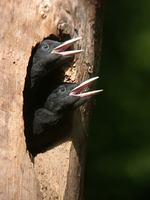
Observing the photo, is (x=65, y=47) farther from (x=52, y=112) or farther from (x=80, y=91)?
(x=52, y=112)

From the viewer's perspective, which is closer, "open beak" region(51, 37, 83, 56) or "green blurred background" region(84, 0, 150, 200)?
"open beak" region(51, 37, 83, 56)

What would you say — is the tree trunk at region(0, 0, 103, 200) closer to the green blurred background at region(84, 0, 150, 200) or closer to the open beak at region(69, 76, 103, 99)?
the open beak at region(69, 76, 103, 99)

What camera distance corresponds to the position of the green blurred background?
2.24 metres

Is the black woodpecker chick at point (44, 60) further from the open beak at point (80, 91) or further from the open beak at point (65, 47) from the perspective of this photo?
the open beak at point (80, 91)

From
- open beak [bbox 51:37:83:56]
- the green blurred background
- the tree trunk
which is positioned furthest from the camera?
the green blurred background

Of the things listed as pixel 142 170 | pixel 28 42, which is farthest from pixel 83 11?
pixel 142 170

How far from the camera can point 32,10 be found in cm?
113

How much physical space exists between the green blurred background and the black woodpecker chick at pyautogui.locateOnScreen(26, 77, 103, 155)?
97cm

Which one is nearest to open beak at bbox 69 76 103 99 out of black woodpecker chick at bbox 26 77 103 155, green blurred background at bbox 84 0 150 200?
black woodpecker chick at bbox 26 77 103 155

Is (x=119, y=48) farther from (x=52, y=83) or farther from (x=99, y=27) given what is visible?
(x=52, y=83)

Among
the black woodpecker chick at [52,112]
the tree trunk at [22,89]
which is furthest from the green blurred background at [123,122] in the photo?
the black woodpecker chick at [52,112]

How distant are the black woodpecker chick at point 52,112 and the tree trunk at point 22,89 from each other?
0.06 metres

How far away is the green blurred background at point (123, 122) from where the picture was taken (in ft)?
7.36

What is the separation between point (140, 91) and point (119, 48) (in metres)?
0.45
